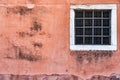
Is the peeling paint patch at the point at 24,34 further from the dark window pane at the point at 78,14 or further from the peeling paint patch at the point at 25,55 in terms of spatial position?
the dark window pane at the point at 78,14

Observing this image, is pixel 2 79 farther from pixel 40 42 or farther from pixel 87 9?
pixel 87 9

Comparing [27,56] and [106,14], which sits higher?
[106,14]

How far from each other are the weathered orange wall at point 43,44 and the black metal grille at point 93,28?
0.71 ft

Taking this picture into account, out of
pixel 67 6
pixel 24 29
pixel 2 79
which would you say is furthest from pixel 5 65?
pixel 67 6

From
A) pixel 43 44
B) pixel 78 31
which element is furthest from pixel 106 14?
pixel 43 44

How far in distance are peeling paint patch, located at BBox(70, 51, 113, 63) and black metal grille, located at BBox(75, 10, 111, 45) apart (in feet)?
0.73

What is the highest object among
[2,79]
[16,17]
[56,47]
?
[16,17]

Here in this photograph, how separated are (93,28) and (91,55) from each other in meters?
0.59

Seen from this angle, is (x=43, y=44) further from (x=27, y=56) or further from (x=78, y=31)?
(x=78, y=31)

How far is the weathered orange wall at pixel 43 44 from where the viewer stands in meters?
8.27

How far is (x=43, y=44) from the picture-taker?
27.4 ft

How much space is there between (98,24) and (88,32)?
274 millimetres

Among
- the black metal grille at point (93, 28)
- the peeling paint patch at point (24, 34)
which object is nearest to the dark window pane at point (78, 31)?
the black metal grille at point (93, 28)

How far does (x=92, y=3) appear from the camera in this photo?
27.3 ft
